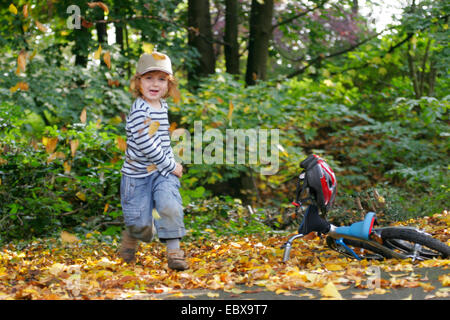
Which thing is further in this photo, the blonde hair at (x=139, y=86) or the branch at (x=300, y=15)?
the branch at (x=300, y=15)

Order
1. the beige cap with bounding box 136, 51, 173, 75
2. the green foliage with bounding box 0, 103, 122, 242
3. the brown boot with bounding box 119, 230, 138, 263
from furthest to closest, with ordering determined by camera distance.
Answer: the green foliage with bounding box 0, 103, 122, 242, the brown boot with bounding box 119, 230, 138, 263, the beige cap with bounding box 136, 51, 173, 75

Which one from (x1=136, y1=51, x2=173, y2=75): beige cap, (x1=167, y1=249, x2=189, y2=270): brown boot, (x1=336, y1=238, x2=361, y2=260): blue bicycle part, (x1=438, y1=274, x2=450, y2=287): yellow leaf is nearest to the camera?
(x1=438, y1=274, x2=450, y2=287): yellow leaf

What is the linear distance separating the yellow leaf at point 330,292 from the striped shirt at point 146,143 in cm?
172

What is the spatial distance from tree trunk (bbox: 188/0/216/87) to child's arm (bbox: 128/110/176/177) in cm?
655

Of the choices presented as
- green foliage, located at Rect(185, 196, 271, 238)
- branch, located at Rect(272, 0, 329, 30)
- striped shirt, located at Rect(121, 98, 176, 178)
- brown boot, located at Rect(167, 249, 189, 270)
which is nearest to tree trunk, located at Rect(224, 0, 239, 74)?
branch, located at Rect(272, 0, 329, 30)

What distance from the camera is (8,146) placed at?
285 inches

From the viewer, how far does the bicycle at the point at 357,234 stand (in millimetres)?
4172

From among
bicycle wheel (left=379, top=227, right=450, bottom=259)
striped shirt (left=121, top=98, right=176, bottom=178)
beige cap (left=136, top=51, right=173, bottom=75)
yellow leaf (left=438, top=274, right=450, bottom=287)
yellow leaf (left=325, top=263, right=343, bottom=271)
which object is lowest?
yellow leaf (left=325, top=263, right=343, bottom=271)

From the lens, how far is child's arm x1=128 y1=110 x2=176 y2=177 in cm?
451

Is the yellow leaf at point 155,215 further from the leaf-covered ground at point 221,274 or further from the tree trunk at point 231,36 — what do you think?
the tree trunk at point 231,36

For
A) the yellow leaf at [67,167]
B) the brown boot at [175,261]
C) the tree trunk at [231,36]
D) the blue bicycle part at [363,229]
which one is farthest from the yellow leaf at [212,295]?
the tree trunk at [231,36]

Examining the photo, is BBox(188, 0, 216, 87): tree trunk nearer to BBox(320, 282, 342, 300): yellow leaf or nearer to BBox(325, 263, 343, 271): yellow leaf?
BBox(325, 263, 343, 271): yellow leaf
